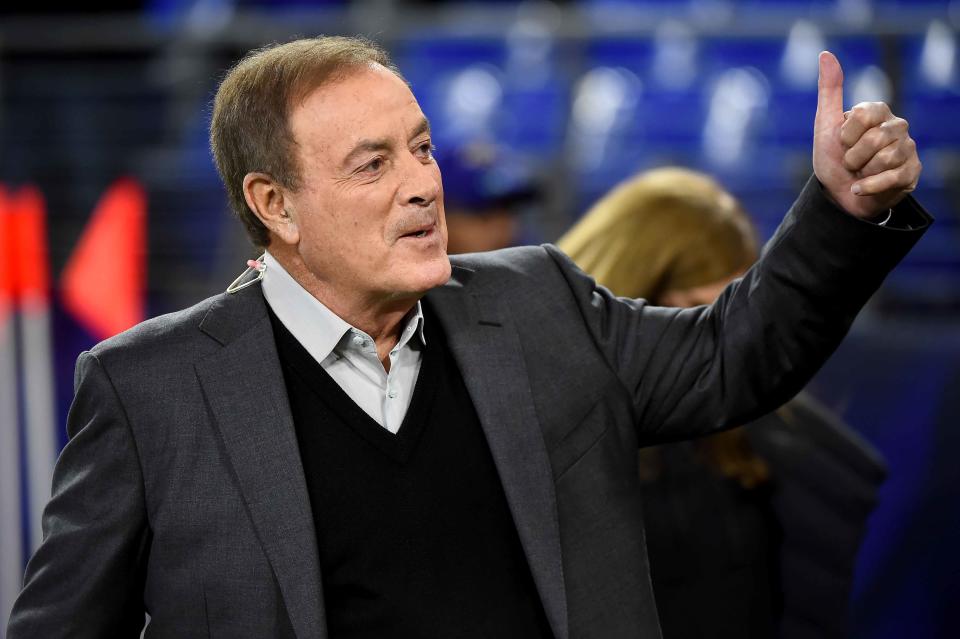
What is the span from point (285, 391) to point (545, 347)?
35cm

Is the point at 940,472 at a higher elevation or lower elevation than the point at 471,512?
lower

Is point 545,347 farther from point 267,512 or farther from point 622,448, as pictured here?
point 267,512

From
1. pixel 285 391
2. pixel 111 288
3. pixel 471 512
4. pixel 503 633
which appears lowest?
pixel 111 288

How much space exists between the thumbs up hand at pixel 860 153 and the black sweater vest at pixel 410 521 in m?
0.54

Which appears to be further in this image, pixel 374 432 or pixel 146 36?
pixel 146 36

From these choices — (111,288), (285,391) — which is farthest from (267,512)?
(111,288)

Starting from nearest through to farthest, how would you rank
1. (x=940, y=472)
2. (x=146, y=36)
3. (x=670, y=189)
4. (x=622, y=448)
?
1. (x=622, y=448)
2. (x=670, y=189)
3. (x=940, y=472)
4. (x=146, y=36)

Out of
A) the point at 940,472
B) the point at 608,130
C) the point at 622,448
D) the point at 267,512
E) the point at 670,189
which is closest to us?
the point at 267,512

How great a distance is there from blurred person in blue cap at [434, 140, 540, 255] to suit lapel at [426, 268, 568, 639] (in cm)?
172

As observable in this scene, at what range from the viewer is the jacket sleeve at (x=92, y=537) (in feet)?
5.01

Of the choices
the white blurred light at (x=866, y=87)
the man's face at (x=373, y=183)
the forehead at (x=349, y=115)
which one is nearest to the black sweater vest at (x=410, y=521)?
the man's face at (x=373, y=183)

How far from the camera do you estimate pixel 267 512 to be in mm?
1532

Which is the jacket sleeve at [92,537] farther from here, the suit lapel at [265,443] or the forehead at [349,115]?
the forehead at [349,115]

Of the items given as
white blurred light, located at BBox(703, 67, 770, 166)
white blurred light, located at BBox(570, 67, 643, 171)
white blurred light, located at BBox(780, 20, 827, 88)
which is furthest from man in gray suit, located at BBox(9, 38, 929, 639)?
white blurred light, located at BBox(780, 20, 827, 88)
